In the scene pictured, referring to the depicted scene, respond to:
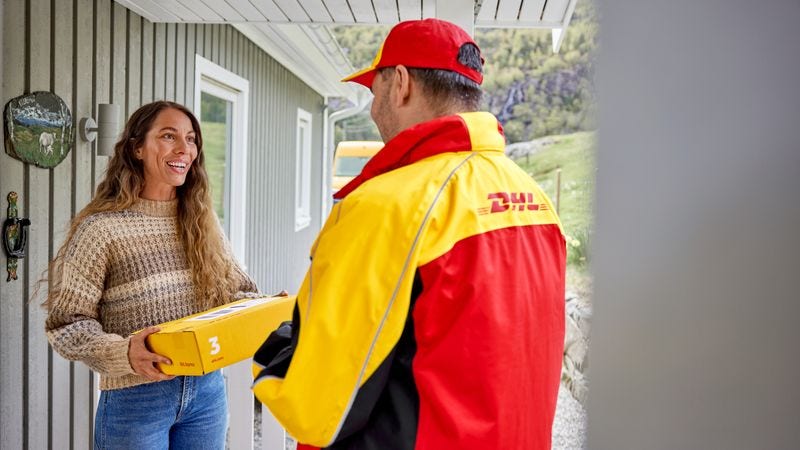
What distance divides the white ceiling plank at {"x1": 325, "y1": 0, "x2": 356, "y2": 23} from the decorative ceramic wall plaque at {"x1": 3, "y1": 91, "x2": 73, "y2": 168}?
113cm

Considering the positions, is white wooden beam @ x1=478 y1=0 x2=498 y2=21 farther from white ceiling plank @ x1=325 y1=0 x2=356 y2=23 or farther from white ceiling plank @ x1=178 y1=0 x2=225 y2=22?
white ceiling plank @ x1=178 y1=0 x2=225 y2=22

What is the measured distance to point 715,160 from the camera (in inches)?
15.5

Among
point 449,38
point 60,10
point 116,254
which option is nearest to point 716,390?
point 449,38

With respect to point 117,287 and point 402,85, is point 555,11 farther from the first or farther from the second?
point 117,287

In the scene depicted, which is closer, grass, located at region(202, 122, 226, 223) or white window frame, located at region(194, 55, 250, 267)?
grass, located at region(202, 122, 226, 223)

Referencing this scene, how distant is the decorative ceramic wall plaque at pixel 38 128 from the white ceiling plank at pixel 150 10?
2.30 feet

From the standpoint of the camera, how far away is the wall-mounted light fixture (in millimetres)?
2621

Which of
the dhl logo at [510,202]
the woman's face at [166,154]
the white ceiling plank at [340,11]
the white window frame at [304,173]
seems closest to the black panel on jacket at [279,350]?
the dhl logo at [510,202]

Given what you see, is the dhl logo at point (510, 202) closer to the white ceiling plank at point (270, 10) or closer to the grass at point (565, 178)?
the white ceiling plank at point (270, 10)

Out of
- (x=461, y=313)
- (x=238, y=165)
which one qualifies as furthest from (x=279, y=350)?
(x=238, y=165)

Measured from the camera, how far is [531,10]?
2.84m


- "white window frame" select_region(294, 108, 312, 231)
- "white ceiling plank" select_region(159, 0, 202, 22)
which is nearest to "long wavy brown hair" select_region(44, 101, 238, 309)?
"white ceiling plank" select_region(159, 0, 202, 22)

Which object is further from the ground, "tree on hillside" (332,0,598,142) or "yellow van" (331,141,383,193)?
"tree on hillside" (332,0,598,142)

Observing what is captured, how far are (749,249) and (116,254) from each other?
177 centimetres
